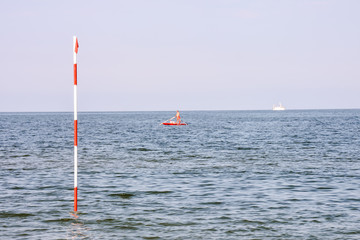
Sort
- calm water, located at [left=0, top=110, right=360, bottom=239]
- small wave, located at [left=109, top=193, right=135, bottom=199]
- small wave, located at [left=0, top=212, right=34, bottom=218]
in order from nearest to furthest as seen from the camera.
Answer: calm water, located at [left=0, top=110, right=360, bottom=239] < small wave, located at [left=0, top=212, right=34, bottom=218] < small wave, located at [left=109, top=193, right=135, bottom=199]

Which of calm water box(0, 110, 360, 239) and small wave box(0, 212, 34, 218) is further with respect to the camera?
small wave box(0, 212, 34, 218)

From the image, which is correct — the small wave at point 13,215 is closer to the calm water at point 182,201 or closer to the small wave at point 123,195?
the calm water at point 182,201

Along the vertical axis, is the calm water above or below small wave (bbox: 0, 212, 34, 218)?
below

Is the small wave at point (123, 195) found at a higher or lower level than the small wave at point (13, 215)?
lower

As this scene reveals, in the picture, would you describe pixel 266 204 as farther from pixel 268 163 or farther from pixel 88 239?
pixel 268 163

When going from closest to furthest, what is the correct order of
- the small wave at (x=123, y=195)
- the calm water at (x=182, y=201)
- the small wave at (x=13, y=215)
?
the calm water at (x=182, y=201)
the small wave at (x=13, y=215)
the small wave at (x=123, y=195)

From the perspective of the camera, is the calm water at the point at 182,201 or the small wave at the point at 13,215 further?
the small wave at the point at 13,215

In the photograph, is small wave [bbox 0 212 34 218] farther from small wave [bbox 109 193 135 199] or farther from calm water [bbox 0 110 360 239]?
small wave [bbox 109 193 135 199]

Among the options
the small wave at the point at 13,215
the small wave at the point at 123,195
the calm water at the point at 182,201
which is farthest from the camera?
the small wave at the point at 123,195

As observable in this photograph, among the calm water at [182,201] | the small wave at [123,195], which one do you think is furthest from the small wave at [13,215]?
the small wave at [123,195]

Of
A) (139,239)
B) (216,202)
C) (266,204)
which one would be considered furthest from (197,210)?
(139,239)

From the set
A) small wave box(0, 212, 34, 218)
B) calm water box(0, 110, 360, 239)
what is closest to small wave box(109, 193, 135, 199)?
calm water box(0, 110, 360, 239)

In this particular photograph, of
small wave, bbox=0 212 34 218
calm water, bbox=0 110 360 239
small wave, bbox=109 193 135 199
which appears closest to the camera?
calm water, bbox=0 110 360 239

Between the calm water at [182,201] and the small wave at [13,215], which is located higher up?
the small wave at [13,215]
